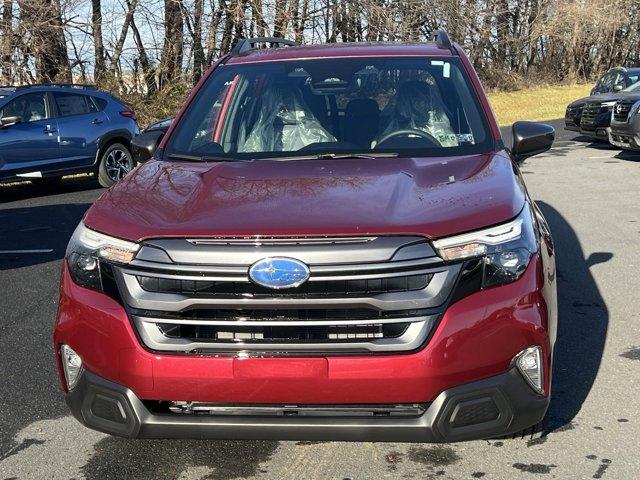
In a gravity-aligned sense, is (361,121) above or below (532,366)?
above

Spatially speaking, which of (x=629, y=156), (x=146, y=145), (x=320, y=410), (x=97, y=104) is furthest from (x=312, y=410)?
(x=629, y=156)

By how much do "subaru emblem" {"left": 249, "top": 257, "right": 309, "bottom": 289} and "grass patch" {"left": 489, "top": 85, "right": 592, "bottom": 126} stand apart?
24.0 meters

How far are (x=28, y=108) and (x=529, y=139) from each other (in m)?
10.2

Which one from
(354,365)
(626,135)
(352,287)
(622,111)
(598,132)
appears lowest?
(598,132)

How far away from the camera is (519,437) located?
13.0 feet

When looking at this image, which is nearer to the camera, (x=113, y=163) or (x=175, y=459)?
(x=175, y=459)

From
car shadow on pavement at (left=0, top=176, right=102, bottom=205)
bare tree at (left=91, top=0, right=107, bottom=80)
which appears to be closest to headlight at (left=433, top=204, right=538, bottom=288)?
car shadow on pavement at (left=0, top=176, right=102, bottom=205)

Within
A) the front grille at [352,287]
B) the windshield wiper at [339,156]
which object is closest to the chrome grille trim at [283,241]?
the front grille at [352,287]

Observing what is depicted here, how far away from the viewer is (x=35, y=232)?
9977 millimetres

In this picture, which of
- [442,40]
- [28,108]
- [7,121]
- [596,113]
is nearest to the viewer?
[442,40]

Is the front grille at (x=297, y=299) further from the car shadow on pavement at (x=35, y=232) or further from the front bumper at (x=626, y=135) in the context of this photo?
the front bumper at (x=626, y=135)

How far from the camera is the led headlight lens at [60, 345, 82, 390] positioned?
3.48m

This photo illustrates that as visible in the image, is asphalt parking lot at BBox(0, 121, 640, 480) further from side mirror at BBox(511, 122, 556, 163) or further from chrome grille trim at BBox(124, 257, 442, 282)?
side mirror at BBox(511, 122, 556, 163)

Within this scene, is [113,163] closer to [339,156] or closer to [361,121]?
[361,121]
